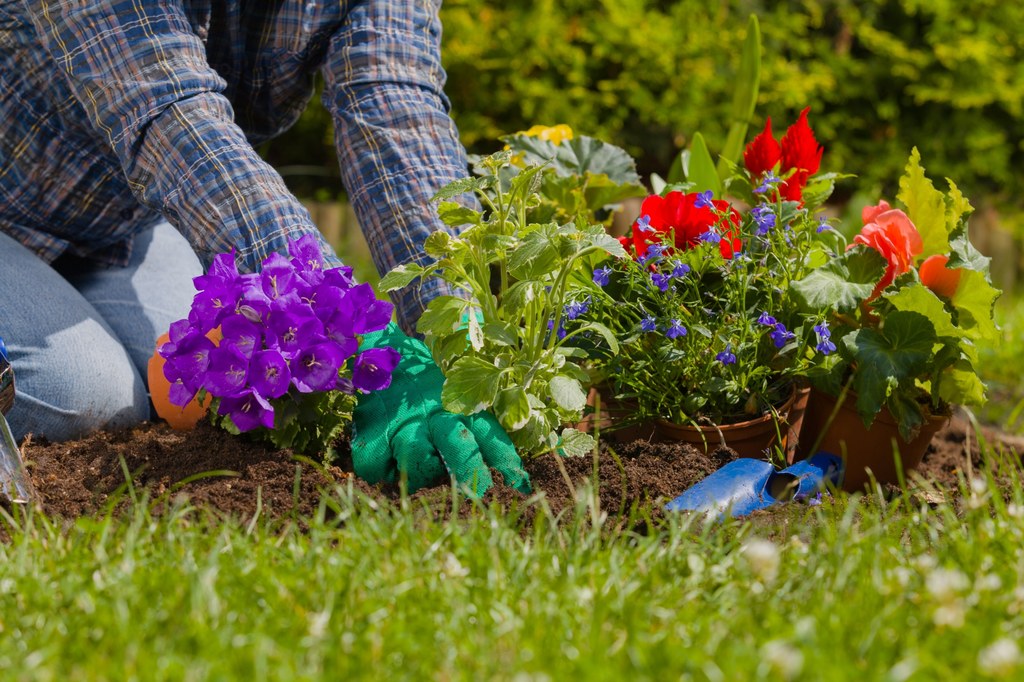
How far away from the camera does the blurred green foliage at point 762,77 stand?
168 inches

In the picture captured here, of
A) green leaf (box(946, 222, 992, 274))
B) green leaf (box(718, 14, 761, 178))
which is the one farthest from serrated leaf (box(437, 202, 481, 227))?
green leaf (box(718, 14, 761, 178))

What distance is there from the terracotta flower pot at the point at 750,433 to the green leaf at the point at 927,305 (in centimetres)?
25

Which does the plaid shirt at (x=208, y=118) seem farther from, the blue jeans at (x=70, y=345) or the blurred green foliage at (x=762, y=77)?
the blurred green foliage at (x=762, y=77)

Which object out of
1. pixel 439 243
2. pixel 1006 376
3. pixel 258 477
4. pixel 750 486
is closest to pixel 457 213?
pixel 439 243

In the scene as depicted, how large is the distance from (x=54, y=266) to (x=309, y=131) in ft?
7.72

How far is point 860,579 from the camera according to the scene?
1155 millimetres

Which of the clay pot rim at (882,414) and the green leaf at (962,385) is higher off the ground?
the green leaf at (962,385)

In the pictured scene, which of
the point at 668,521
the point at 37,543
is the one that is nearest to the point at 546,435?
the point at 668,521

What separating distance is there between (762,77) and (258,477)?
3.40 meters

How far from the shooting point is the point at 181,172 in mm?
1747

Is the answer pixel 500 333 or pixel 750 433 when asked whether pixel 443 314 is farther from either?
pixel 750 433

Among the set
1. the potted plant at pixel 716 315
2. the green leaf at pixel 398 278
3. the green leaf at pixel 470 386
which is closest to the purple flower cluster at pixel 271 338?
the green leaf at pixel 398 278

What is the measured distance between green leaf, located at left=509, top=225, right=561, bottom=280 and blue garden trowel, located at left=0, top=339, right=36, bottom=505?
80 centimetres

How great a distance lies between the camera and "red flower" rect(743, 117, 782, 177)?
193 centimetres
